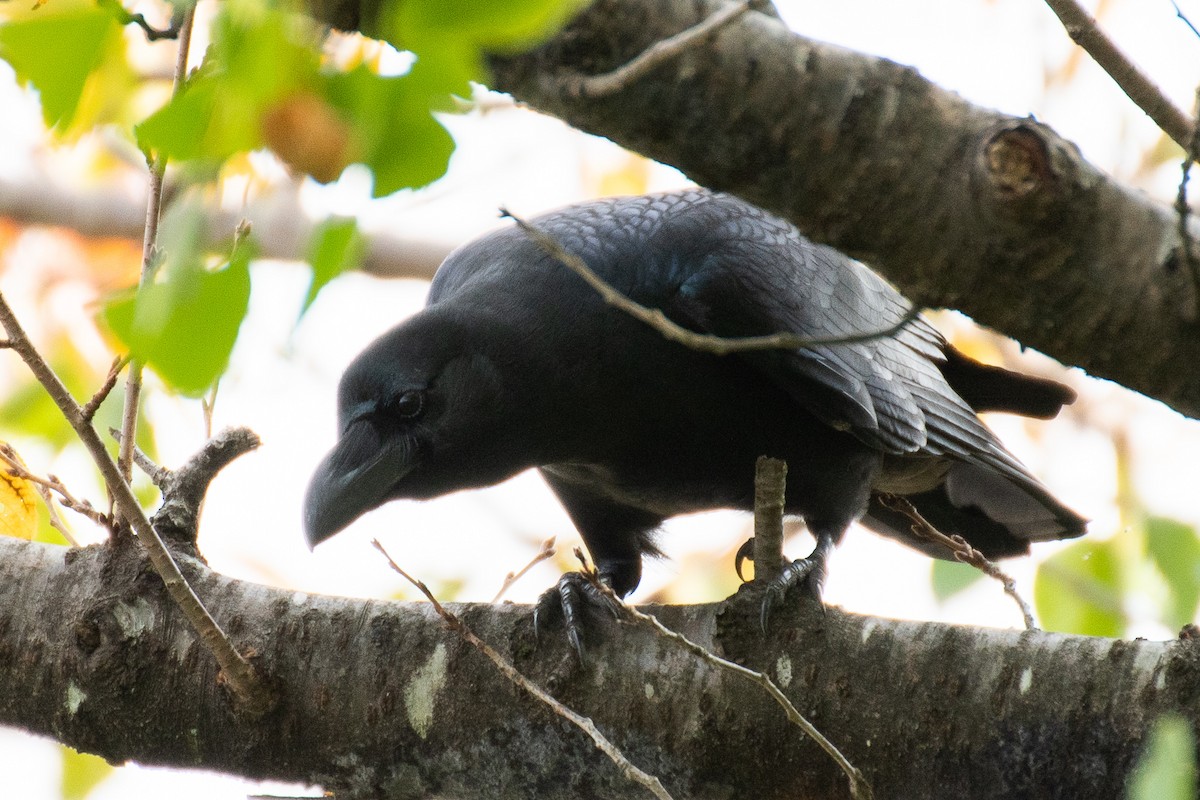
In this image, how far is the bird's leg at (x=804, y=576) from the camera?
2.24 meters

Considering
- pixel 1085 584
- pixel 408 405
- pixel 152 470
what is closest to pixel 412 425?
pixel 408 405

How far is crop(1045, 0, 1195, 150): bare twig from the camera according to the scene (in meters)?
2.12

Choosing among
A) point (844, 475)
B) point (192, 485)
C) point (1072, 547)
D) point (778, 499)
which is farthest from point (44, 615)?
point (1072, 547)

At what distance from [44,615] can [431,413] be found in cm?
95

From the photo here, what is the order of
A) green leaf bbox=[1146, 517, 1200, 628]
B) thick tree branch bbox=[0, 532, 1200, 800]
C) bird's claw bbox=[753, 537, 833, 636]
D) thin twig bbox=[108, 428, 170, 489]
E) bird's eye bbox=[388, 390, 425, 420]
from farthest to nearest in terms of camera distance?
green leaf bbox=[1146, 517, 1200, 628], bird's eye bbox=[388, 390, 425, 420], thin twig bbox=[108, 428, 170, 489], bird's claw bbox=[753, 537, 833, 636], thick tree branch bbox=[0, 532, 1200, 800]

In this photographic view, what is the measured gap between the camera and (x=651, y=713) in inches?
89.3

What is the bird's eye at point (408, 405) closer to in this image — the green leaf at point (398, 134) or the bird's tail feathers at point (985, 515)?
the bird's tail feathers at point (985, 515)

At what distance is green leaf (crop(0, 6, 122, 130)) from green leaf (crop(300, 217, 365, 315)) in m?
0.29

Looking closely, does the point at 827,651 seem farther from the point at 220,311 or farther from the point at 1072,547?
the point at 1072,547

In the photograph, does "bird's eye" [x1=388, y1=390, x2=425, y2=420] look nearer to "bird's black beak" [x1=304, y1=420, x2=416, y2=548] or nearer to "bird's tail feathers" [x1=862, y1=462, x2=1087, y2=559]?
"bird's black beak" [x1=304, y1=420, x2=416, y2=548]

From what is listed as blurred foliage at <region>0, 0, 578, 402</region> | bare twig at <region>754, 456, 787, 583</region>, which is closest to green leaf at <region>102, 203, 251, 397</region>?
blurred foliage at <region>0, 0, 578, 402</region>

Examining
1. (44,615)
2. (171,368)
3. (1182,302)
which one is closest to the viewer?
(171,368)

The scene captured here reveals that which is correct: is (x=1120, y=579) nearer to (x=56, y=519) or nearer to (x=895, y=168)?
(x=895, y=168)

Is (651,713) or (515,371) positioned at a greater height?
(515,371)
